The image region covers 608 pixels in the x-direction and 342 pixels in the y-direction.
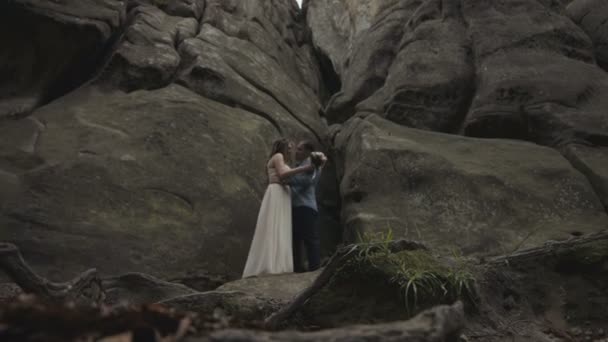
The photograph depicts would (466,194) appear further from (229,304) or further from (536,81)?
(229,304)

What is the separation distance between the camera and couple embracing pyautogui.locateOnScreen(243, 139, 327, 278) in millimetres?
8078

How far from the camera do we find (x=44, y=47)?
11016 millimetres

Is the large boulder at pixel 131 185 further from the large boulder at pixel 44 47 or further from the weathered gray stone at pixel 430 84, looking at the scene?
the weathered gray stone at pixel 430 84

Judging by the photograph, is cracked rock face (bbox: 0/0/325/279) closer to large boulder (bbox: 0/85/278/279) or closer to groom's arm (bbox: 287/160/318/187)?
large boulder (bbox: 0/85/278/279)

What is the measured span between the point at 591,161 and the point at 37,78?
11.8 metres

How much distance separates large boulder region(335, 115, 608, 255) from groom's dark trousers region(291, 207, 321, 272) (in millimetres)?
790

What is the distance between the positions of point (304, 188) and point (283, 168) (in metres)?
0.55

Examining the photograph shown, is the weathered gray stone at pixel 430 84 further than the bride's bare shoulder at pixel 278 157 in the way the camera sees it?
Yes

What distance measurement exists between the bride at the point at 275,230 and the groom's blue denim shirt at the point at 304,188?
0.18m

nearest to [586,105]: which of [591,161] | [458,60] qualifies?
[591,161]

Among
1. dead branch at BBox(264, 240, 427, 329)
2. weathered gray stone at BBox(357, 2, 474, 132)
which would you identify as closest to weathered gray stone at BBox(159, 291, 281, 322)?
dead branch at BBox(264, 240, 427, 329)

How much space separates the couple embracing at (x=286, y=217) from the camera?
26.5ft

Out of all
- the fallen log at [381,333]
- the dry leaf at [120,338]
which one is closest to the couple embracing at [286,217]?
the fallen log at [381,333]

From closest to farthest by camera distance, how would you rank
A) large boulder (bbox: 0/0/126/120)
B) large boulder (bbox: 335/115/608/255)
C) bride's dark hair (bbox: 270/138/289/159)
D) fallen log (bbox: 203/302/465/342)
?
fallen log (bbox: 203/302/465/342) < large boulder (bbox: 335/115/608/255) < bride's dark hair (bbox: 270/138/289/159) < large boulder (bbox: 0/0/126/120)
